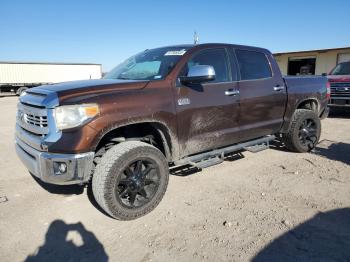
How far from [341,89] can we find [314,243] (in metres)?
8.62

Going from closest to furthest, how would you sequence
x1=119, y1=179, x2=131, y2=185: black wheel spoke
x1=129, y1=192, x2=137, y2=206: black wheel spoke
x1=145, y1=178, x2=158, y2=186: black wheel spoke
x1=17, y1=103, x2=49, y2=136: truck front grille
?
1. x1=17, y1=103, x2=49, y2=136: truck front grille
2. x1=119, y1=179, x2=131, y2=185: black wheel spoke
3. x1=129, y1=192, x2=137, y2=206: black wheel spoke
4. x1=145, y1=178, x2=158, y2=186: black wheel spoke

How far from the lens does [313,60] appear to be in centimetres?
2498

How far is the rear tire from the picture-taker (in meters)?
5.71

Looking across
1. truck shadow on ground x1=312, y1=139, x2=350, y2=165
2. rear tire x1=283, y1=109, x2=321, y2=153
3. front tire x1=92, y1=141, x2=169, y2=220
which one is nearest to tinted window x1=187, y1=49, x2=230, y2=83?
front tire x1=92, y1=141, x2=169, y2=220

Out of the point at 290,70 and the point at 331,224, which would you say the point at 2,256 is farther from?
the point at 290,70

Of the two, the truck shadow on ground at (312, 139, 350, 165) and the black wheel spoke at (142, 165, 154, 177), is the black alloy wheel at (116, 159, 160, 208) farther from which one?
the truck shadow on ground at (312, 139, 350, 165)

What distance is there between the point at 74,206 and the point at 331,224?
3.02 metres

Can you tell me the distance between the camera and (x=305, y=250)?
2.87 m

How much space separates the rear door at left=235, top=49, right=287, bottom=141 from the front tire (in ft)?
5.57

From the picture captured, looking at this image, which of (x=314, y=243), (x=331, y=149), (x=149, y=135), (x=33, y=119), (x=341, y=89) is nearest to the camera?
(x=314, y=243)

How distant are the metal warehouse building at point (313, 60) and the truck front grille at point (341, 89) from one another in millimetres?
11335

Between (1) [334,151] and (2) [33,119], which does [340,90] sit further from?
(2) [33,119]

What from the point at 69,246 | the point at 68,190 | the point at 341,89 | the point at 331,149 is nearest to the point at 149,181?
the point at 69,246

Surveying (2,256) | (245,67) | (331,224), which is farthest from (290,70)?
(2,256)
